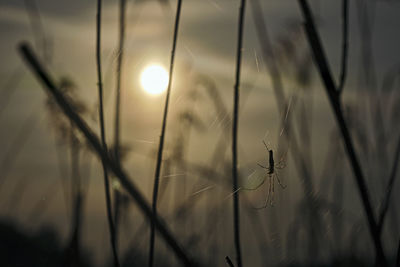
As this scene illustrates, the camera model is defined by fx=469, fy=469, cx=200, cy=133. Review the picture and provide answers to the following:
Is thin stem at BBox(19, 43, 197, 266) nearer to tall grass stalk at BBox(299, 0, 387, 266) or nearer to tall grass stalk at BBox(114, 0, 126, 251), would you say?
tall grass stalk at BBox(299, 0, 387, 266)

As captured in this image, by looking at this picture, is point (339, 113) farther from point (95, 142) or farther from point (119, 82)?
point (119, 82)

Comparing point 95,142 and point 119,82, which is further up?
point 119,82

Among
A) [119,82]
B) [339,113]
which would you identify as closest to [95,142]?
[339,113]

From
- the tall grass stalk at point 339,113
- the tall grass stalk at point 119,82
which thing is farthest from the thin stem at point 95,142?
the tall grass stalk at point 119,82

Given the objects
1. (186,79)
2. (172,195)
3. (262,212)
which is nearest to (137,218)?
(172,195)

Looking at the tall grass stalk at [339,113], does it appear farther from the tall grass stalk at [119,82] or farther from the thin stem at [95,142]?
the tall grass stalk at [119,82]

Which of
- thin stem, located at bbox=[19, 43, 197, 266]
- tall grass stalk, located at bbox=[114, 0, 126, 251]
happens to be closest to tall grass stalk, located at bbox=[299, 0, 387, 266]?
thin stem, located at bbox=[19, 43, 197, 266]

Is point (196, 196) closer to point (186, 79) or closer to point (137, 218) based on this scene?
point (137, 218)

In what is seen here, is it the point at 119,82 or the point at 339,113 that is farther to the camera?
the point at 119,82
